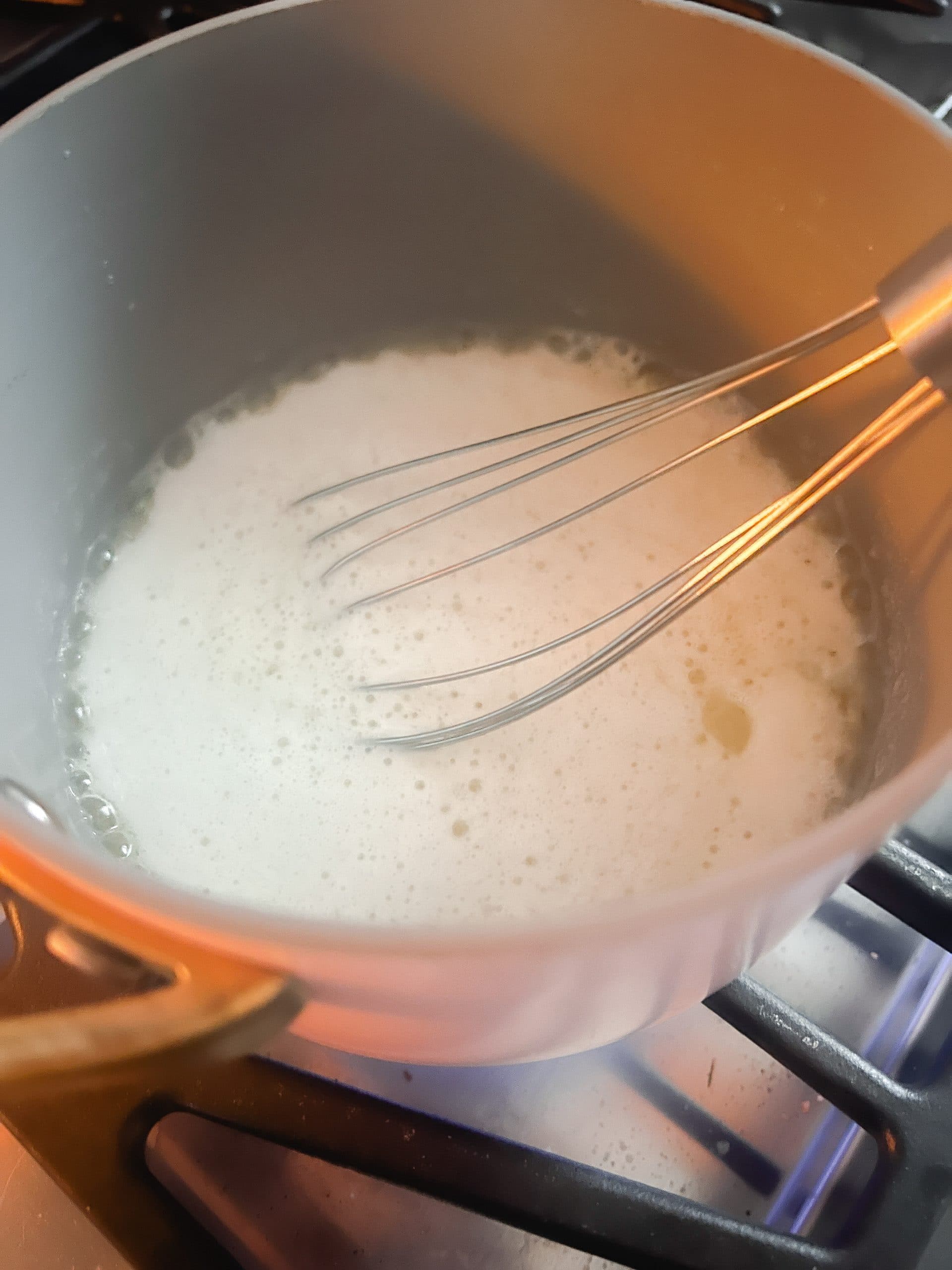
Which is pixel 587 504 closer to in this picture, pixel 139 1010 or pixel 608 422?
pixel 608 422

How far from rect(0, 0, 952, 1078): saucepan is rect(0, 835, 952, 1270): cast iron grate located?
0.05m

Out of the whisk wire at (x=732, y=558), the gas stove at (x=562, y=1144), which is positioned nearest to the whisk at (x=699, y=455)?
the whisk wire at (x=732, y=558)

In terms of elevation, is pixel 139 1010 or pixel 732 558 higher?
pixel 732 558

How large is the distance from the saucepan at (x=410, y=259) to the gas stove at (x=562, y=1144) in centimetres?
5

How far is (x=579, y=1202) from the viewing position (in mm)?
319

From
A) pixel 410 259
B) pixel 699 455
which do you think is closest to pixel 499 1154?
pixel 699 455

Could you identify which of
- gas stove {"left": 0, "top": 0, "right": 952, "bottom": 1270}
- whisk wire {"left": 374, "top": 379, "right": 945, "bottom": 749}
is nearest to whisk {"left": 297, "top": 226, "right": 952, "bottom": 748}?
whisk wire {"left": 374, "top": 379, "right": 945, "bottom": 749}

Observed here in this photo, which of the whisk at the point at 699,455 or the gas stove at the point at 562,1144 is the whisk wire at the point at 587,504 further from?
the gas stove at the point at 562,1144

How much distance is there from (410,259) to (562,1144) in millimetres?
432

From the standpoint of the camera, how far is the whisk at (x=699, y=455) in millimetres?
351

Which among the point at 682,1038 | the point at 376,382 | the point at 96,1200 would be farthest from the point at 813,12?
the point at 96,1200

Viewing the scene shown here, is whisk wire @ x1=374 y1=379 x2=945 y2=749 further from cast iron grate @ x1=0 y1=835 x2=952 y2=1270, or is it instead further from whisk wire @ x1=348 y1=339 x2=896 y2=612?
cast iron grate @ x1=0 y1=835 x2=952 y2=1270

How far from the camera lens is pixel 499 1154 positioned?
0.33m

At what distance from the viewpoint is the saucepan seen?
250 millimetres
